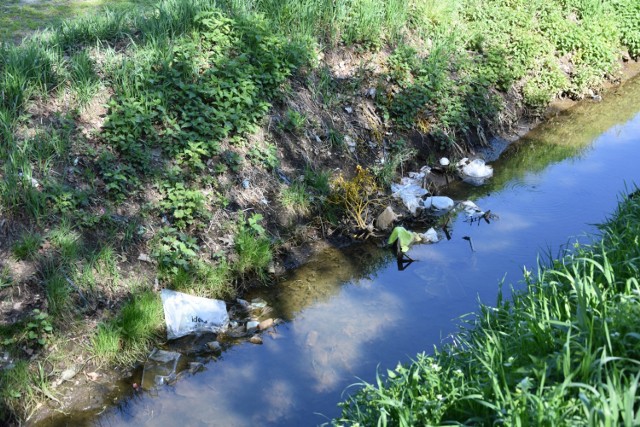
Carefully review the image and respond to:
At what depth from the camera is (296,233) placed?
6.68 meters

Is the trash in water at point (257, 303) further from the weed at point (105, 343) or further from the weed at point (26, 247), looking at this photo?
the weed at point (26, 247)

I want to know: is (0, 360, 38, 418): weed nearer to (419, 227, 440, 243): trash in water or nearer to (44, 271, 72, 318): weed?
(44, 271, 72, 318): weed

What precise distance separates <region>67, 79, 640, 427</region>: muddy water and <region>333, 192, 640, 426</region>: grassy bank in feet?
3.16

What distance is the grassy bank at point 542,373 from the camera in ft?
9.96

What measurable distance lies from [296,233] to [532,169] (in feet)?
11.2

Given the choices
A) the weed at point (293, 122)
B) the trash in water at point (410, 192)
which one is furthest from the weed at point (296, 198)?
the trash in water at point (410, 192)

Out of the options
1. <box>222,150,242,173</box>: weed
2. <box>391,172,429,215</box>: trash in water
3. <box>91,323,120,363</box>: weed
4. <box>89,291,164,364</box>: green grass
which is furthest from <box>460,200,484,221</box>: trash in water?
<box>91,323,120,363</box>: weed

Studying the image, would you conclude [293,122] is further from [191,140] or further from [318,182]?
[191,140]

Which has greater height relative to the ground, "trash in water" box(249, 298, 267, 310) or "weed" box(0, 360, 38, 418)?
"weed" box(0, 360, 38, 418)

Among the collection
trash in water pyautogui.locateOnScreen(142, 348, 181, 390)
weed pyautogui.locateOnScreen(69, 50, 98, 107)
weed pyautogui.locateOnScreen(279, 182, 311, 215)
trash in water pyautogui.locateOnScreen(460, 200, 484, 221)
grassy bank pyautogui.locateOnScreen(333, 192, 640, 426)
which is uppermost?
→ weed pyautogui.locateOnScreen(69, 50, 98, 107)

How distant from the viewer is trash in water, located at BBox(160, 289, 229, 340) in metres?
5.54

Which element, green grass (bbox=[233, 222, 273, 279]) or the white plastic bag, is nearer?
green grass (bbox=[233, 222, 273, 279])

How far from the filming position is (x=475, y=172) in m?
8.16

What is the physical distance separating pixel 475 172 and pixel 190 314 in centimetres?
399
